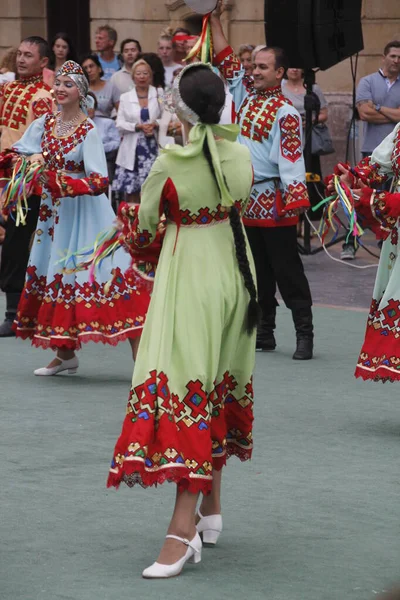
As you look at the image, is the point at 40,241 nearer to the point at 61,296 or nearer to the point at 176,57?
the point at 61,296

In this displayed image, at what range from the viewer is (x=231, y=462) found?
6.63 meters

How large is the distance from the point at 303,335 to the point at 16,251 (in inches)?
85.7

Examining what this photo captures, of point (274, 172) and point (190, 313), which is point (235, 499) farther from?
point (274, 172)

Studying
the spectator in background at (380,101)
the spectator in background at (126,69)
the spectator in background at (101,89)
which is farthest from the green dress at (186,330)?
the spectator in background at (126,69)

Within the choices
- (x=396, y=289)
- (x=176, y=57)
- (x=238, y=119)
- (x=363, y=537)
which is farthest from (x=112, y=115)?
(x=363, y=537)

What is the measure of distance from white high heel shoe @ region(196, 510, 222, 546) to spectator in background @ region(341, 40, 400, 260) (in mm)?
9214

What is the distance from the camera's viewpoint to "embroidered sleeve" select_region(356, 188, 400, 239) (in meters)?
6.82

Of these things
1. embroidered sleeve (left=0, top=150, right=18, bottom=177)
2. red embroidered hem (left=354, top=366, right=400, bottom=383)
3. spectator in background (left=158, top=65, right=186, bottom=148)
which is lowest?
red embroidered hem (left=354, top=366, right=400, bottom=383)

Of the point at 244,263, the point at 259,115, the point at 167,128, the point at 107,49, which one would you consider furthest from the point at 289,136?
the point at 107,49

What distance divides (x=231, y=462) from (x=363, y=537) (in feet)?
4.27

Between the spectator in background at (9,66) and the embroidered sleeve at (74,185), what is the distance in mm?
4148

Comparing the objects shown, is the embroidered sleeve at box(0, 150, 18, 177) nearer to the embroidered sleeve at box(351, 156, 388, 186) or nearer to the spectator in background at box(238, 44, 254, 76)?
the embroidered sleeve at box(351, 156, 388, 186)

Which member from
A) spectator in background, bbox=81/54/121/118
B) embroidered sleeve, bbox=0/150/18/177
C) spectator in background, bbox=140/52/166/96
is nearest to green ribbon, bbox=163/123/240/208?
embroidered sleeve, bbox=0/150/18/177

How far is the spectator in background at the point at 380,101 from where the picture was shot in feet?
47.4
